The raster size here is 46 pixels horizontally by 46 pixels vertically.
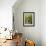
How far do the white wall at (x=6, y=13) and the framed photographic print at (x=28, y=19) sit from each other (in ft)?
3.78

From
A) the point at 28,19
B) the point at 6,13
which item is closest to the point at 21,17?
the point at 28,19

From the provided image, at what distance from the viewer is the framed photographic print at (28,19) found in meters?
5.22

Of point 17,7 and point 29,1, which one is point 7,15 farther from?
point 29,1

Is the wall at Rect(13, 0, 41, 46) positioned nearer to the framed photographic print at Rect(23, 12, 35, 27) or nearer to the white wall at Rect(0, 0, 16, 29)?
the framed photographic print at Rect(23, 12, 35, 27)

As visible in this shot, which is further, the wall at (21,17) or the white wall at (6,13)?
the wall at (21,17)

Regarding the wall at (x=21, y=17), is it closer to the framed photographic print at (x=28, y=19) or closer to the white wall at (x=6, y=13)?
the framed photographic print at (x=28, y=19)

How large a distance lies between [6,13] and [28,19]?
4.42ft

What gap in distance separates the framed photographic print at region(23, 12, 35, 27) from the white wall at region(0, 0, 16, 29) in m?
1.15

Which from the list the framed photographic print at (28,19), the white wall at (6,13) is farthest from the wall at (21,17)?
the white wall at (6,13)

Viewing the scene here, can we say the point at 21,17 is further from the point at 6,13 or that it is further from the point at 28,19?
the point at 6,13

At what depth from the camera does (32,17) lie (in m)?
5.25

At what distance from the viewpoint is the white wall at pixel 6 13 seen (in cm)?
416

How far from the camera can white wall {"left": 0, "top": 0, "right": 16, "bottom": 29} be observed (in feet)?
13.6

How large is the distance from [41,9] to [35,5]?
342 millimetres
